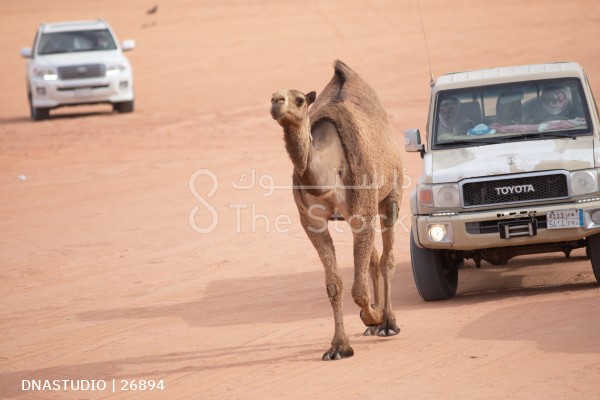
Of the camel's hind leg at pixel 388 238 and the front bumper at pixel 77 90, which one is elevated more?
the front bumper at pixel 77 90

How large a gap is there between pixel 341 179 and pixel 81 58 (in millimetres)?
20327

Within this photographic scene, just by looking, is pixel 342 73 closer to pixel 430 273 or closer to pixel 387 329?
pixel 430 273

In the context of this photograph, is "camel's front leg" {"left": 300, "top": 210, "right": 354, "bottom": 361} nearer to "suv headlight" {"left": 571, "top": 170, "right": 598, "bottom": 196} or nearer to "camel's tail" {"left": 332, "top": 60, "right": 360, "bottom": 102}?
"camel's tail" {"left": 332, "top": 60, "right": 360, "bottom": 102}

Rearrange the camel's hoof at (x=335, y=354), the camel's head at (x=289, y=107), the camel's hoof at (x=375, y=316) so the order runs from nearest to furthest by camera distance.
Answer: the camel's head at (x=289, y=107)
the camel's hoof at (x=335, y=354)
the camel's hoof at (x=375, y=316)

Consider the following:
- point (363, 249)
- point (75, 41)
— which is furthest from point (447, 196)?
point (75, 41)

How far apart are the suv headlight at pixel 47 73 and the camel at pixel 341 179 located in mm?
18781

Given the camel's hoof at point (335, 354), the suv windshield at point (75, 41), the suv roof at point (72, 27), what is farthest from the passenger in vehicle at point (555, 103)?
the suv roof at point (72, 27)

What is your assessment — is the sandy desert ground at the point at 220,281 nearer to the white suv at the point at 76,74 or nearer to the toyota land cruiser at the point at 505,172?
the toyota land cruiser at the point at 505,172

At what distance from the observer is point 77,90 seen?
28312 millimetres

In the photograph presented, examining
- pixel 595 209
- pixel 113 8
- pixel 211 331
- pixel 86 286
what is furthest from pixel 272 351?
pixel 113 8

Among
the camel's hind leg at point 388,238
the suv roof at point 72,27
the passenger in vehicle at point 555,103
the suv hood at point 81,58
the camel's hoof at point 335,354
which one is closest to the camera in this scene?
the camel's hoof at point 335,354

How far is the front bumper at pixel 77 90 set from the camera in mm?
28266

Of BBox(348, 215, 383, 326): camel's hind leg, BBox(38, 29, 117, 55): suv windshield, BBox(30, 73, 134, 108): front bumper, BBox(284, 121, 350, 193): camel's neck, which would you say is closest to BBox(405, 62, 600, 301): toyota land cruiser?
BBox(348, 215, 383, 326): camel's hind leg

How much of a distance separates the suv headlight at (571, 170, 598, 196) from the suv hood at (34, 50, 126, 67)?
19.5 meters
